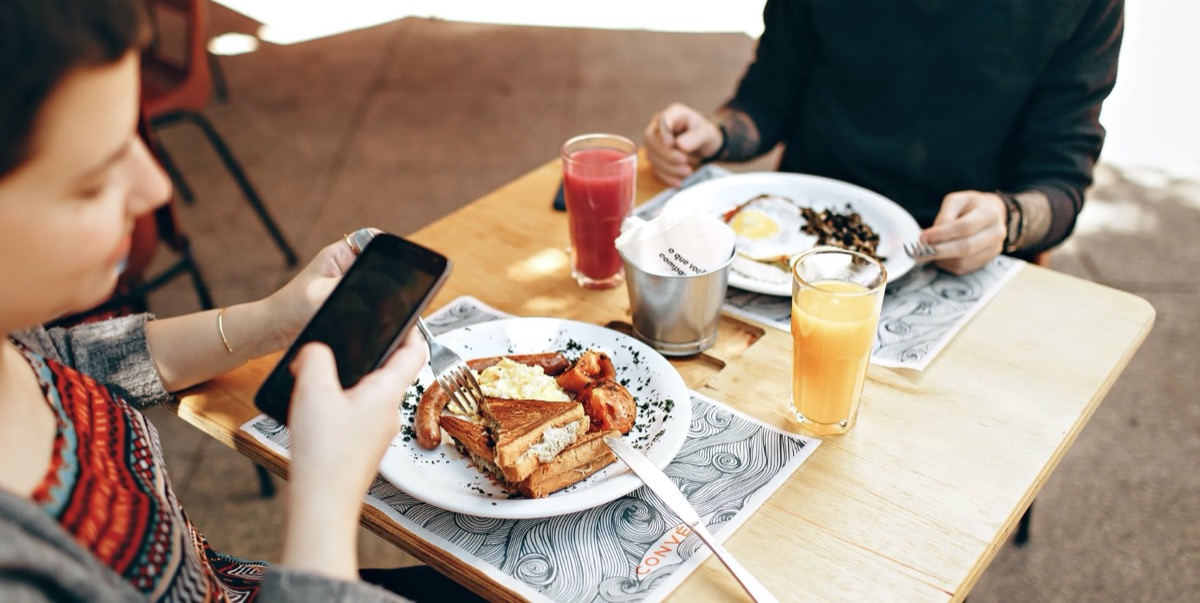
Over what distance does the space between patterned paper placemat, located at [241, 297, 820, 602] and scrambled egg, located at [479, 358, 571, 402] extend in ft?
0.57

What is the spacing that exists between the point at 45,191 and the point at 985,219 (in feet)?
4.23

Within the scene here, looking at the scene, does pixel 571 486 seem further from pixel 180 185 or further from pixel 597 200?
pixel 180 185

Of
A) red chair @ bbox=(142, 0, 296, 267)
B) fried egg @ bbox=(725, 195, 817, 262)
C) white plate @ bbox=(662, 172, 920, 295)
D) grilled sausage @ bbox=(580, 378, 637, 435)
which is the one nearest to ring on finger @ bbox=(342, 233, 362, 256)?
grilled sausage @ bbox=(580, 378, 637, 435)

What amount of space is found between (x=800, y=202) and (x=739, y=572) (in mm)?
930

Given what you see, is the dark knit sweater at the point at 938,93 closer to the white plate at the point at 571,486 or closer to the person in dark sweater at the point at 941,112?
the person in dark sweater at the point at 941,112

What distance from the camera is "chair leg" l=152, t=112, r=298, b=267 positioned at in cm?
279

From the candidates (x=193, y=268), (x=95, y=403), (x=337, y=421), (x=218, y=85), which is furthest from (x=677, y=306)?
(x=218, y=85)

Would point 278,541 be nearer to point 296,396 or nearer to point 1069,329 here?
point 296,396

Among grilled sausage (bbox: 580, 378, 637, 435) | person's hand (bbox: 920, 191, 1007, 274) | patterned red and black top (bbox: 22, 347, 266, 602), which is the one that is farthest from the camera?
person's hand (bbox: 920, 191, 1007, 274)

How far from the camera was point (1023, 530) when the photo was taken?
2162 mm

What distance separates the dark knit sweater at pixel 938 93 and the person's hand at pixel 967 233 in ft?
0.69

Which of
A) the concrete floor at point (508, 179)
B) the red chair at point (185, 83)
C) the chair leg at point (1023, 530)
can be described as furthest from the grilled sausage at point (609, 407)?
the red chair at point (185, 83)

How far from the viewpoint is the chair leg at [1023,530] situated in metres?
2.13

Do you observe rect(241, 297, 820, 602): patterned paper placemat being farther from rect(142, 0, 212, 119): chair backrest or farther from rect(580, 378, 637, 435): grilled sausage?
rect(142, 0, 212, 119): chair backrest
